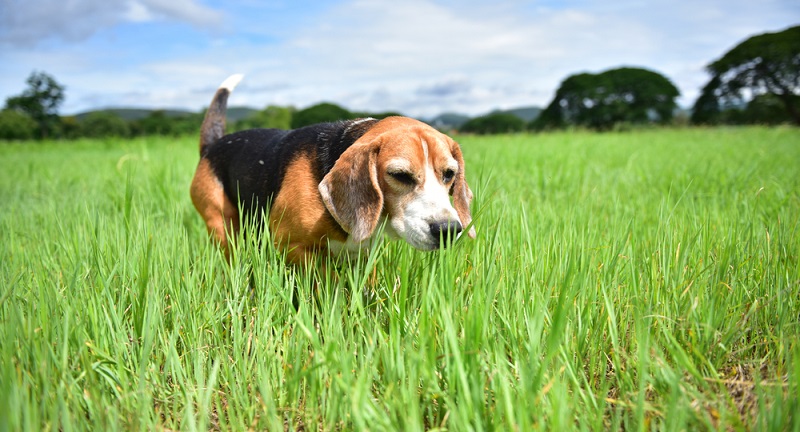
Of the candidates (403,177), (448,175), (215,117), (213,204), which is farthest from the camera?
(215,117)

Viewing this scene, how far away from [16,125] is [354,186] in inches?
2293

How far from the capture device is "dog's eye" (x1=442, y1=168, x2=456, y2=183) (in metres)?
2.37

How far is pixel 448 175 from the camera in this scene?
7.88ft

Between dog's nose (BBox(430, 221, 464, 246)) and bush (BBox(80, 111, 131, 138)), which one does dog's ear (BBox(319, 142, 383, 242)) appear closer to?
dog's nose (BBox(430, 221, 464, 246))

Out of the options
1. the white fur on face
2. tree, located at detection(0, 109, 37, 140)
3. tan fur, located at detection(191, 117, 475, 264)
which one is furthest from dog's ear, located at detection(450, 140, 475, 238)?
tree, located at detection(0, 109, 37, 140)

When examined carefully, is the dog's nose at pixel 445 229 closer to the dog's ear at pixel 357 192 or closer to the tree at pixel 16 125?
the dog's ear at pixel 357 192

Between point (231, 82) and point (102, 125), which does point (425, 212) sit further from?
point (102, 125)

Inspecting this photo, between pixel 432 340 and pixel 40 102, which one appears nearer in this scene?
pixel 432 340

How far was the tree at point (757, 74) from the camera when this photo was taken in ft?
112

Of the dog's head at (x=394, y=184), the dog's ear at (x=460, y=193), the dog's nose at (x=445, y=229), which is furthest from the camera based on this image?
the dog's ear at (x=460, y=193)

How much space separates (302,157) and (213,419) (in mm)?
1569

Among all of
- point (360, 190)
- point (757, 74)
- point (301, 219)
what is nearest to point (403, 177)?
point (360, 190)

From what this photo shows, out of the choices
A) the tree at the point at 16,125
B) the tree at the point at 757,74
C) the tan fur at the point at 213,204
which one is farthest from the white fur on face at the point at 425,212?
the tree at the point at 16,125

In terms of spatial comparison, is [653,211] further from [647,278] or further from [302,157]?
[302,157]
